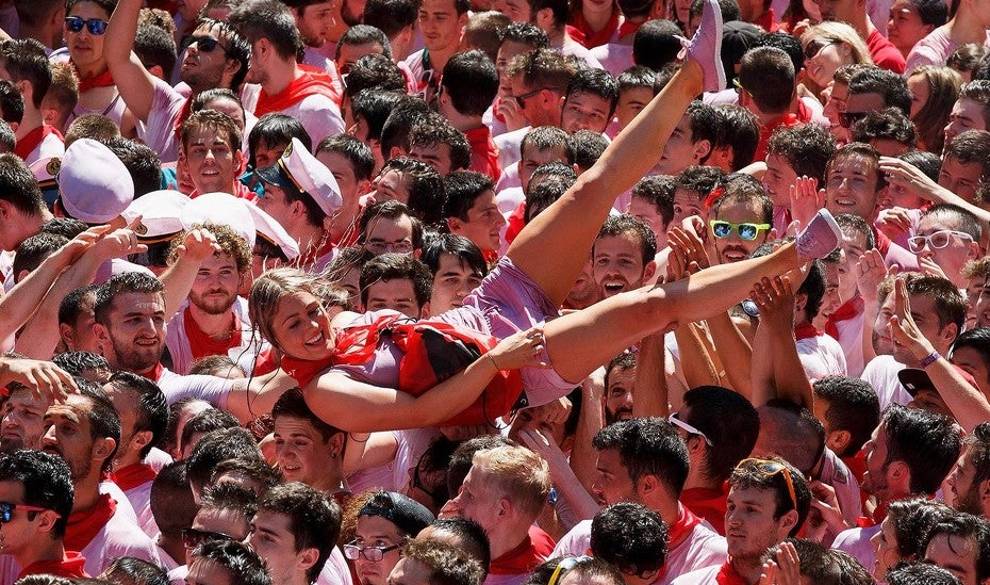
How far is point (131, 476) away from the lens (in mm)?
6934

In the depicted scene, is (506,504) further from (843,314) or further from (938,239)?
(938,239)

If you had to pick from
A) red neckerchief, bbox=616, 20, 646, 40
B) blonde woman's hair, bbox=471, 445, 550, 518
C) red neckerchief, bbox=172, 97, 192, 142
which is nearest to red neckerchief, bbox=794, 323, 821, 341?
blonde woman's hair, bbox=471, 445, 550, 518

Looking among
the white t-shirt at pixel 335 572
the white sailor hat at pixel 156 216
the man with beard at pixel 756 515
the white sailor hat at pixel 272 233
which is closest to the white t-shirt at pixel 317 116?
the white sailor hat at pixel 272 233

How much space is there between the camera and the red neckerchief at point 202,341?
8023mm

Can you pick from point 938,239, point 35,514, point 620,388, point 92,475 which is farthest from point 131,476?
point 938,239

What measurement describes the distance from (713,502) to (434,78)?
4.23 m

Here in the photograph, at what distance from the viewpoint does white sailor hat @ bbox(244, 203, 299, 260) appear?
8320 millimetres

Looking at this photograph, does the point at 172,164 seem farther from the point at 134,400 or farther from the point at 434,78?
the point at 134,400

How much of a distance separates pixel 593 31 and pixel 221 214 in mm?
3919

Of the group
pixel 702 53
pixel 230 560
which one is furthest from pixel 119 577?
pixel 702 53

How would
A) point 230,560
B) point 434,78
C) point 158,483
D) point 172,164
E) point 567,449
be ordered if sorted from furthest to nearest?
point 434,78 < point 172,164 < point 567,449 < point 158,483 < point 230,560

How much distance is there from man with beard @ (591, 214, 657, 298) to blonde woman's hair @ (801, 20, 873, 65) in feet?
9.20

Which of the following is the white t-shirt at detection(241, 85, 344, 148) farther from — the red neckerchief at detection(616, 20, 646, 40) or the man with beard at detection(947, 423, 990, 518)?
the man with beard at detection(947, 423, 990, 518)

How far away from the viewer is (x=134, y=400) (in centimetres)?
680
